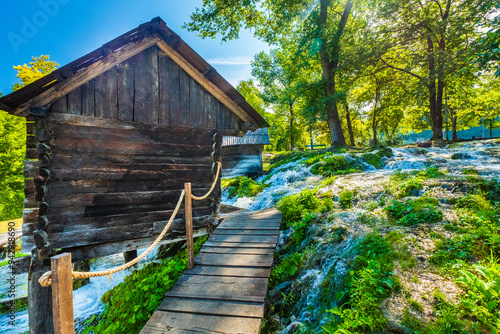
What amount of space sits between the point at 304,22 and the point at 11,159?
24295mm

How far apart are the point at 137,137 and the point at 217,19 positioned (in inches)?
638

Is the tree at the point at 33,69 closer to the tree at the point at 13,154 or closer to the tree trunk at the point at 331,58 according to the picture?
the tree at the point at 13,154

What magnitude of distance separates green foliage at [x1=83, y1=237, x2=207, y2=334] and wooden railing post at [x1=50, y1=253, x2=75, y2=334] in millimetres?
3098

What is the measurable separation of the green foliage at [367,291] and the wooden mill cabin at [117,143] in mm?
3939

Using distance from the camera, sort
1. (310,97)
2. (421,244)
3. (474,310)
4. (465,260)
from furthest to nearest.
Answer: (310,97) < (421,244) < (465,260) < (474,310)

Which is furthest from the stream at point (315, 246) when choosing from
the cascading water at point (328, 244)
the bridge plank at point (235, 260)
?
the bridge plank at point (235, 260)

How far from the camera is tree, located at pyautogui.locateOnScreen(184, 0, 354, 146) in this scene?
53.9ft

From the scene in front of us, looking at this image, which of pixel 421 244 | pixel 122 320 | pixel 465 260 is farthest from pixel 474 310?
pixel 122 320

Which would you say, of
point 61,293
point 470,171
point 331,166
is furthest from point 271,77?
point 61,293

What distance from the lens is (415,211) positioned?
16.4 ft

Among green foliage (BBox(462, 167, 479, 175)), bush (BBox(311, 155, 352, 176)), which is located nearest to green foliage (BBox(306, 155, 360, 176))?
bush (BBox(311, 155, 352, 176))

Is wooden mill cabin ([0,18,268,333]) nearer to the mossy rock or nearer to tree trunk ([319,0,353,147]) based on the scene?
the mossy rock

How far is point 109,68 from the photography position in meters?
4.58

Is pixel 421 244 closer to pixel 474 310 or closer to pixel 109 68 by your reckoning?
pixel 474 310
